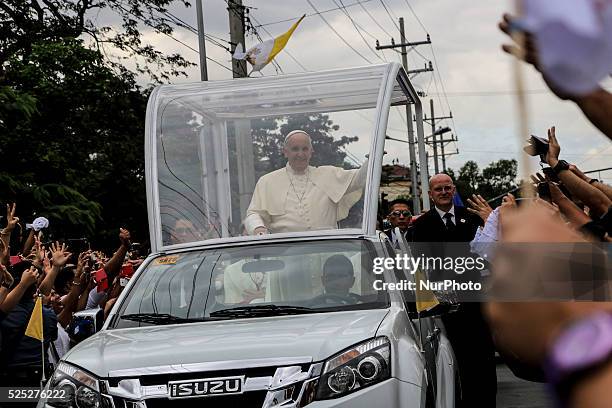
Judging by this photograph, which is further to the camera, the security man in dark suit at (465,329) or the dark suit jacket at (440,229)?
the dark suit jacket at (440,229)

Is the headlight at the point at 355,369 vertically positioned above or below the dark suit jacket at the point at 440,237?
below

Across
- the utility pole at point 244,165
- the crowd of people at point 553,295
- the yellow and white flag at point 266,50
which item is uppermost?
the yellow and white flag at point 266,50

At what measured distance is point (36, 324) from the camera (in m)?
7.41

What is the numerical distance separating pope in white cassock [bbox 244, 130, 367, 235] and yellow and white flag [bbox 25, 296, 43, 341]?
1629mm

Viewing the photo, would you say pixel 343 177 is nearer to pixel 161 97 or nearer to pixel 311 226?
pixel 311 226

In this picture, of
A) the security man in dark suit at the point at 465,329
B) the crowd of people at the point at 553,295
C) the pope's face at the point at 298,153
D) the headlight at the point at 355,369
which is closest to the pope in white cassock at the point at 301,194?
the pope's face at the point at 298,153

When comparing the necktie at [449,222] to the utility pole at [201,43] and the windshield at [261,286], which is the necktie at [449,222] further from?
the utility pole at [201,43]

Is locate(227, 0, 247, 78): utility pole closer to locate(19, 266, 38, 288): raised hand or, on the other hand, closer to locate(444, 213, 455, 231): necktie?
locate(444, 213, 455, 231): necktie

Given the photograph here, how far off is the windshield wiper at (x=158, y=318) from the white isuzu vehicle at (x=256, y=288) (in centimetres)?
1

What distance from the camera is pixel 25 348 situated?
7625 millimetres

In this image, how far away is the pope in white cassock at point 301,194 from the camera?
7.70 m

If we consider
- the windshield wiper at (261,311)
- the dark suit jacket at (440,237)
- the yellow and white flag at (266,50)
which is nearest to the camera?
the windshield wiper at (261,311)

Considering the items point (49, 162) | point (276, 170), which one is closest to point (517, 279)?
point (276, 170)

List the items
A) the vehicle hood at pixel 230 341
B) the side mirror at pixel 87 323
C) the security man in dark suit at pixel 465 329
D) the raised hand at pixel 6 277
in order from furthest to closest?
1. the security man in dark suit at pixel 465 329
2. the raised hand at pixel 6 277
3. the side mirror at pixel 87 323
4. the vehicle hood at pixel 230 341
